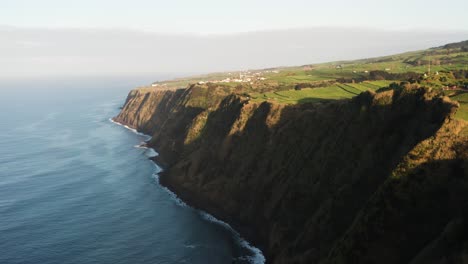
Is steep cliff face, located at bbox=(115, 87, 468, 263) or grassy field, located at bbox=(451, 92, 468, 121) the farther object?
grassy field, located at bbox=(451, 92, 468, 121)

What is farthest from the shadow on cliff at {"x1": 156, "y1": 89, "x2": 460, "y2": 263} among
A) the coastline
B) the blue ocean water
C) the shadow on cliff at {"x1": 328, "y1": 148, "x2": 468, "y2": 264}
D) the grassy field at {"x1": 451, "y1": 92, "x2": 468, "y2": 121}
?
the shadow on cliff at {"x1": 328, "y1": 148, "x2": 468, "y2": 264}

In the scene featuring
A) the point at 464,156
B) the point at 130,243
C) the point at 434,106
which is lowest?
the point at 130,243

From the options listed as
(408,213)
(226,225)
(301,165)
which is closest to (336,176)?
(301,165)

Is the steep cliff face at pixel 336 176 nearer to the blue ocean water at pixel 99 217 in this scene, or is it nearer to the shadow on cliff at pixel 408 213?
the shadow on cliff at pixel 408 213

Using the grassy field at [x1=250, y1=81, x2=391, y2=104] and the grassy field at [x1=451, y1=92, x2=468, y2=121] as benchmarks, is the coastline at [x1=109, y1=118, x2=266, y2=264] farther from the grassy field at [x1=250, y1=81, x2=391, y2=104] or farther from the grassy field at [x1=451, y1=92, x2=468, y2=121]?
the grassy field at [x1=451, y1=92, x2=468, y2=121]

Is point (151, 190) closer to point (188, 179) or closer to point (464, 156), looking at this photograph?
point (188, 179)

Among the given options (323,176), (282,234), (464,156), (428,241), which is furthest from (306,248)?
(464,156)

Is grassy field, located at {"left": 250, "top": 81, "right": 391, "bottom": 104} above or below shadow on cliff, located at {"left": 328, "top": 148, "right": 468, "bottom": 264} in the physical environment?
above
